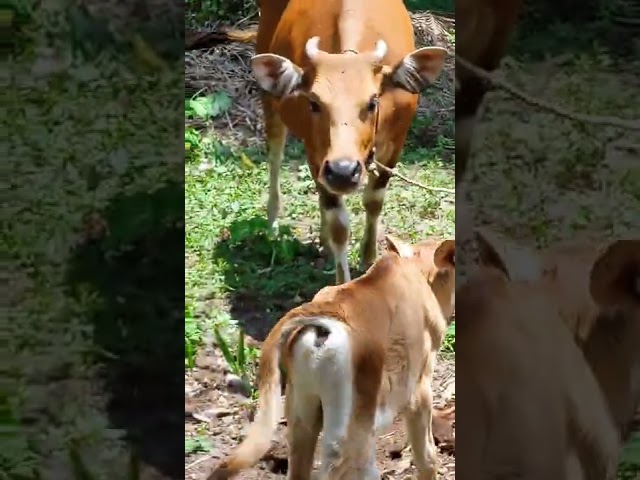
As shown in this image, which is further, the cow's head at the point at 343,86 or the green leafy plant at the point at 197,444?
the cow's head at the point at 343,86

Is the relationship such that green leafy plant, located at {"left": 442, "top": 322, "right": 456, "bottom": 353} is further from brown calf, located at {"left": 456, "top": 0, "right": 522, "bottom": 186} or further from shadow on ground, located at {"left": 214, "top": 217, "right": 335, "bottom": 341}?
brown calf, located at {"left": 456, "top": 0, "right": 522, "bottom": 186}

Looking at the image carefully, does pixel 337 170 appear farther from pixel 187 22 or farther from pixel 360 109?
pixel 187 22

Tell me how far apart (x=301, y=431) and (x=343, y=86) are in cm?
106


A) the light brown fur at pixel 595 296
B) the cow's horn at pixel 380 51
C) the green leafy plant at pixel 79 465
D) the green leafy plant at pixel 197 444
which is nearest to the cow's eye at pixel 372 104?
the cow's horn at pixel 380 51

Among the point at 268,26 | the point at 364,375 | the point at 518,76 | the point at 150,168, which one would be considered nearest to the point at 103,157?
the point at 150,168

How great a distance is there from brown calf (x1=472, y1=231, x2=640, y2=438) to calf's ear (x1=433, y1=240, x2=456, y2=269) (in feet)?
0.61

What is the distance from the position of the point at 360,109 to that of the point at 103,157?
2.64 feet

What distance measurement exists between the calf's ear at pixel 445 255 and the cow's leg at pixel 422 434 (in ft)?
1.30

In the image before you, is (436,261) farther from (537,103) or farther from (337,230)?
(537,103)

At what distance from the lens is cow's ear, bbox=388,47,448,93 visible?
3379 mm

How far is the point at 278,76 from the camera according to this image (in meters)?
3.40

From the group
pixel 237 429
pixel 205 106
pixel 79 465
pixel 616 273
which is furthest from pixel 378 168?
pixel 79 465

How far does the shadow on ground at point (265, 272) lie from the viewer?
11.1ft

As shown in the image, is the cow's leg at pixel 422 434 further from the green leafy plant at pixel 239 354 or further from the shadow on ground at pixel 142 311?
the shadow on ground at pixel 142 311
